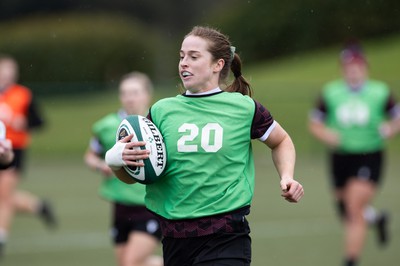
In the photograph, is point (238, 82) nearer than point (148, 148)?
No

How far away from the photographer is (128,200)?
765 centimetres

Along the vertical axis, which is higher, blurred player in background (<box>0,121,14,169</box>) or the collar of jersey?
the collar of jersey

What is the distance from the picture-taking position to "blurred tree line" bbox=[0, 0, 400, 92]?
28703mm

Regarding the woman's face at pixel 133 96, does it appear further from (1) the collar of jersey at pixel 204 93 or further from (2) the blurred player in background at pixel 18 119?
(2) the blurred player in background at pixel 18 119

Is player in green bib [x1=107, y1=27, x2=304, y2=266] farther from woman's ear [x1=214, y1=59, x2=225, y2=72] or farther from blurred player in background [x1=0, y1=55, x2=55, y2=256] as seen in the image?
blurred player in background [x1=0, y1=55, x2=55, y2=256]

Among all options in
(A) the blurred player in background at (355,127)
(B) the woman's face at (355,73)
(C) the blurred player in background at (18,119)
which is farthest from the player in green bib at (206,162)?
(C) the blurred player in background at (18,119)

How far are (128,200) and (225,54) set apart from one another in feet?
8.16

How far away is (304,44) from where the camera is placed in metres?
30.8

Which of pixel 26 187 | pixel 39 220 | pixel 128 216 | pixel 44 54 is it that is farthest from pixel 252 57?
pixel 128 216

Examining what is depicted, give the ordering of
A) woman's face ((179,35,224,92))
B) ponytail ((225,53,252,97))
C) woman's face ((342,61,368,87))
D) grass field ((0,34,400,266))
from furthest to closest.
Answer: grass field ((0,34,400,266)), woman's face ((342,61,368,87)), ponytail ((225,53,252,97)), woman's face ((179,35,224,92))

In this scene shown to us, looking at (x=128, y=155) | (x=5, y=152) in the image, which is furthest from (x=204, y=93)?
(x=5, y=152)

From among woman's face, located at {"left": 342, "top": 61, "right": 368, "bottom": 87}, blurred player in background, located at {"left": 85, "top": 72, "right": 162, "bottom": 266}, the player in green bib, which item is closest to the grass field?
woman's face, located at {"left": 342, "top": 61, "right": 368, "bottom": 87}

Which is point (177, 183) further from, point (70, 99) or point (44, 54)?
point (44, 54)

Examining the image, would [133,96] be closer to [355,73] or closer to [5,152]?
[5,152]
